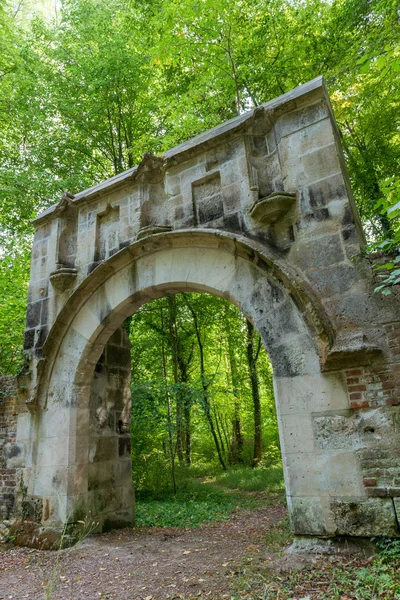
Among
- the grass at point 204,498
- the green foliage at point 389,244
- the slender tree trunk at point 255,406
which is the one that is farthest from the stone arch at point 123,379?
the slender tree trunk at point 255,406

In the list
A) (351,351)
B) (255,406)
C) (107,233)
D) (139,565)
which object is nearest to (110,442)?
(139,565)

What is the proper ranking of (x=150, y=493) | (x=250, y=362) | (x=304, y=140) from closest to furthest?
1. (x=304, y=140)
2. (x=150, y=493)
3. (x=250, y=362)

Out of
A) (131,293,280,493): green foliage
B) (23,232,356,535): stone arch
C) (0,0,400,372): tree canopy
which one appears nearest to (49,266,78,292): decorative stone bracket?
(23,232,356,535): stone arch

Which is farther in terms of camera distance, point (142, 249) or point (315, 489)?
point (142, 249)

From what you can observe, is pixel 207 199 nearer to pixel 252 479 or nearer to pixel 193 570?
pixel 193 570

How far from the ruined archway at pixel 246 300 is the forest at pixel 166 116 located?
4.51ft

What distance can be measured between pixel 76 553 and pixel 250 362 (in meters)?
8.24

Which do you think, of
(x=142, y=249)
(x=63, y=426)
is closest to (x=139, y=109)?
(x=142, y=249)

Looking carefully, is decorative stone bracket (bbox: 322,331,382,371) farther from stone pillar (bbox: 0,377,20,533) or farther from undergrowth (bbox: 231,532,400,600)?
stone pillar (bbox: 0,377,20,533)

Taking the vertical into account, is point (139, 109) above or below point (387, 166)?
above

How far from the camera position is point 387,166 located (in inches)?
341

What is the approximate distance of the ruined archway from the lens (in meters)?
3.46

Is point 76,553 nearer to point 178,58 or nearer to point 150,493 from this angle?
point 150,493

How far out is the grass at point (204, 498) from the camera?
251 inches
